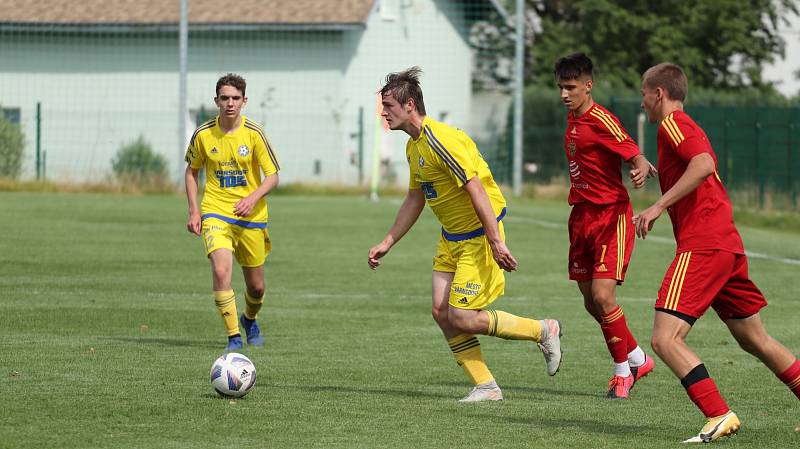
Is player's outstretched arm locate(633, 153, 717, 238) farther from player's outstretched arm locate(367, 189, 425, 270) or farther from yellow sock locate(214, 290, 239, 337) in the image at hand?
yellow sock locate(214, 290, 239, 337)

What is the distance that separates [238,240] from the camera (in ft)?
36.6

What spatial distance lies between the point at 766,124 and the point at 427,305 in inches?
658

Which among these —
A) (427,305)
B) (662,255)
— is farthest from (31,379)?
(662,255)

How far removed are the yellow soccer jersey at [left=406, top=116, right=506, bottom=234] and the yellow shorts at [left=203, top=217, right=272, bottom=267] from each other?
8.98 ft

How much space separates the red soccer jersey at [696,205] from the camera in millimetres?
7082

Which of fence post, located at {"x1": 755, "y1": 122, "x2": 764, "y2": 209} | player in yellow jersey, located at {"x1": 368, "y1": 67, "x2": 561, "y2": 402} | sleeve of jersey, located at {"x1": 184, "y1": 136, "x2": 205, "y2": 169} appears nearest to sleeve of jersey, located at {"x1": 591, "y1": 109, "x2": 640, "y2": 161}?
player in yellow jersey, located at {"x1": 368, "y1": 67, "x2": 561, "y2": 402}

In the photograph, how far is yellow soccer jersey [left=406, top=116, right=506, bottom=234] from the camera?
8117 mm

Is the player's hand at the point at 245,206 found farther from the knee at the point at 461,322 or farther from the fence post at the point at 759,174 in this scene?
the fence post at the point at 759,174

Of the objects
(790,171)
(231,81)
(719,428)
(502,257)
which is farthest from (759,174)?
(719,428)

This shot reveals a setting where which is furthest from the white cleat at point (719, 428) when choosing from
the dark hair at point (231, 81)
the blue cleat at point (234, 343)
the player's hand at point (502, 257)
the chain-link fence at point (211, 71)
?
the chain-link fence at point (211, 71)

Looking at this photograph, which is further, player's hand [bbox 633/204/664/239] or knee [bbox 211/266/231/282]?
knee [bbox 211/266/231/282]

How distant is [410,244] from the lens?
21422 mm

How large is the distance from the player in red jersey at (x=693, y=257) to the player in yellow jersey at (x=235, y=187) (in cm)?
441

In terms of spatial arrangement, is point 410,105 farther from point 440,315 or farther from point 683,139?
point 683,139
